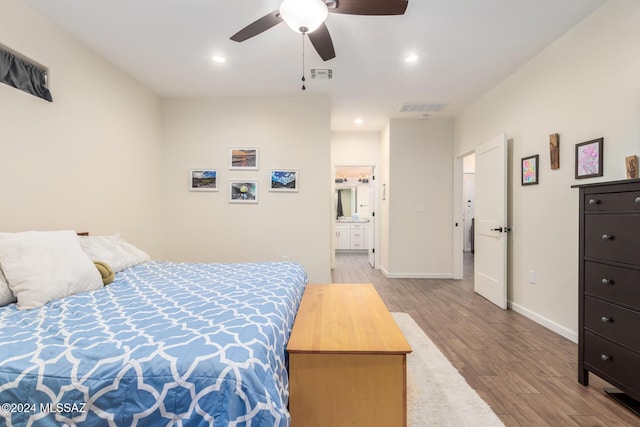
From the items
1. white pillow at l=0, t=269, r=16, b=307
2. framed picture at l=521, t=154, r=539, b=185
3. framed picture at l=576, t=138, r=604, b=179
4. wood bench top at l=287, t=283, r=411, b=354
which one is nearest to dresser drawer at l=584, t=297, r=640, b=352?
framed picture at l=576, t=138, r=604, b=179

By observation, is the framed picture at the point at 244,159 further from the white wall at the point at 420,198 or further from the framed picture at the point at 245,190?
the white wall at the point at 420,198

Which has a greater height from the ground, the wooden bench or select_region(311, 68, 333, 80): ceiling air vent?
select_region(311, 68, 333, 80): ceiling air vent

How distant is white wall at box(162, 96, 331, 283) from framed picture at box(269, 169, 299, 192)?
0.07 metres

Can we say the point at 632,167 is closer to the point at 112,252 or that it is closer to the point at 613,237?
the point at 613,237

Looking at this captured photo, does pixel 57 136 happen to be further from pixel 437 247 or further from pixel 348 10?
pixel 437 247

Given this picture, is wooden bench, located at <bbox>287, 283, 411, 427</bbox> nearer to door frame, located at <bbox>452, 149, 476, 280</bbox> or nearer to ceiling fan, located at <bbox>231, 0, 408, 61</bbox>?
ceiling fan, located at <bbox>231, 0, 408, 61</bbox>

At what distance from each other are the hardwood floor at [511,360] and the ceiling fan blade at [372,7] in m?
2.35

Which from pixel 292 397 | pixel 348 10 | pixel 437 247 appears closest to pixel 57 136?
pixel 348 10

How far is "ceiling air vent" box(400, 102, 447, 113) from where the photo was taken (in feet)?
13.1

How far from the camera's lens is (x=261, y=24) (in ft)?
6.08

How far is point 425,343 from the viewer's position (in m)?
2.36

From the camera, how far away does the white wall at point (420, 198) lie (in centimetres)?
467

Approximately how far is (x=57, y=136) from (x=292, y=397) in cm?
275

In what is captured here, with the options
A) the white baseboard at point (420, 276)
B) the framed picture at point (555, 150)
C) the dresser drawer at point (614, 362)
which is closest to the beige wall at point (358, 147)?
the white baseboard at point (420, 276)
